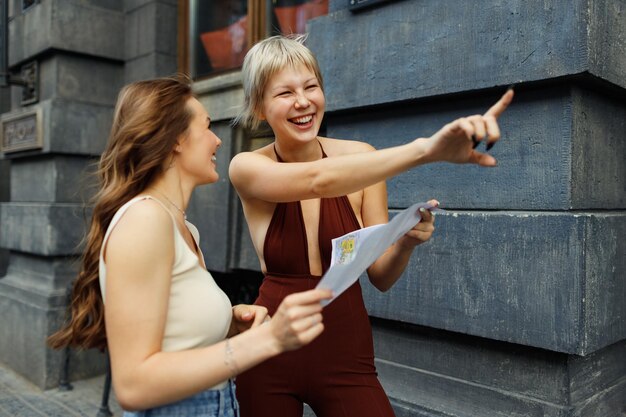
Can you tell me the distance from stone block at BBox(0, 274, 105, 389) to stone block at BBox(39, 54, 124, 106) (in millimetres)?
2003

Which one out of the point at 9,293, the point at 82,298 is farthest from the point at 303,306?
the point at 9,293

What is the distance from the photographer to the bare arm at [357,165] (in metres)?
1.48

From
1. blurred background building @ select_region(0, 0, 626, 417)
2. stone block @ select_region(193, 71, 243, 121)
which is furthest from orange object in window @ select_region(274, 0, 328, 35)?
blurred background building @ select_region(0, 0, 626, 417)

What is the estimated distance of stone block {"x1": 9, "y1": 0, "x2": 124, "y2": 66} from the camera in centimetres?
593

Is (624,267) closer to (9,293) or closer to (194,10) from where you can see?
(194,10)

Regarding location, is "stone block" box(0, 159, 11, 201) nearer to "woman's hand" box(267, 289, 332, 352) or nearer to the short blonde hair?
the short blonde hair

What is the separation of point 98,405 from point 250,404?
3521 mm

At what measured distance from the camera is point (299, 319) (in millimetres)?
1438

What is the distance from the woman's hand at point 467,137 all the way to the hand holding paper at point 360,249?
25 centimetres

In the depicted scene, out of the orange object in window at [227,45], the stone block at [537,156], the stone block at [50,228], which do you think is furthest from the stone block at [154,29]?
the stone block at [537,156]

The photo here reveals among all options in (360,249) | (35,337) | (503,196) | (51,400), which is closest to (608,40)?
(503,196)

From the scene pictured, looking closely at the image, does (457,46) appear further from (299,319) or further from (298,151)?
(299,319)

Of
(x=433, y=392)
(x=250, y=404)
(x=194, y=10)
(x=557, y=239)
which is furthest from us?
(x=194, y=10)

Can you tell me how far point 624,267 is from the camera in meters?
→ 3.03
